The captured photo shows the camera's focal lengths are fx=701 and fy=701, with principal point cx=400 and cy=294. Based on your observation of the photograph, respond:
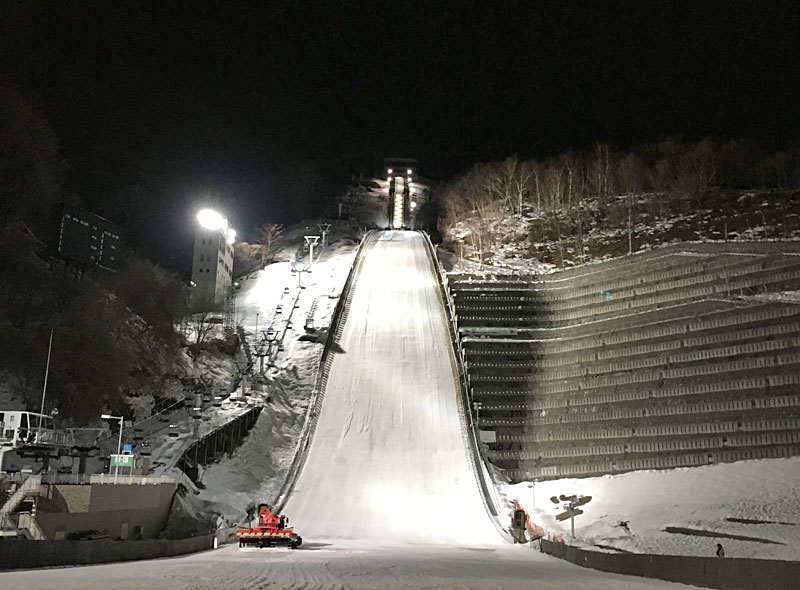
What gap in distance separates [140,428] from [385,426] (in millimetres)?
8870

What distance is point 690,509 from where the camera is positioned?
18.0 m

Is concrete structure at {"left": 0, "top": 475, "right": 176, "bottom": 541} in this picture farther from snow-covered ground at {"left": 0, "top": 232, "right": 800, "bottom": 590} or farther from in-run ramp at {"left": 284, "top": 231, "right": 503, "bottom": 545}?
in-run ramp at {"left": 284, "top": 231, "right": 503, "bottom": 545}

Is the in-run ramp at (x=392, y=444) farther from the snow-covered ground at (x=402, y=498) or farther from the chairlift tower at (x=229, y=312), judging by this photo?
the chairlift tower at (x=229, y=312)

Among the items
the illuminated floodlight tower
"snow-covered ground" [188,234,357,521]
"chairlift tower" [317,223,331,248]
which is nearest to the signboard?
"snow-covered ground" [188,234,357,521]

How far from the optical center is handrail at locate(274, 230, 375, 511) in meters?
23.0

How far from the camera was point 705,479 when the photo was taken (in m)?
19.8

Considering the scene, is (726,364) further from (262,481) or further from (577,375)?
(262,481)

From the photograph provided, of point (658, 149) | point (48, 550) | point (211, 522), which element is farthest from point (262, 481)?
point (658, 149)

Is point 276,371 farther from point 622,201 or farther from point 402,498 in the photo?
point 622,201

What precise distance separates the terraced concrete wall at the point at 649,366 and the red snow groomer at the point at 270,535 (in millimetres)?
9711

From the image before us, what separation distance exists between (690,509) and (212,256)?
4487cm

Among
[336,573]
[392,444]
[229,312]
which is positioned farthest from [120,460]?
[229,312]

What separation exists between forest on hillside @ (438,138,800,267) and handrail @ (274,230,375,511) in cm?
1176

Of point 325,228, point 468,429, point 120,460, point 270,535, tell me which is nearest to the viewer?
point 270,535
